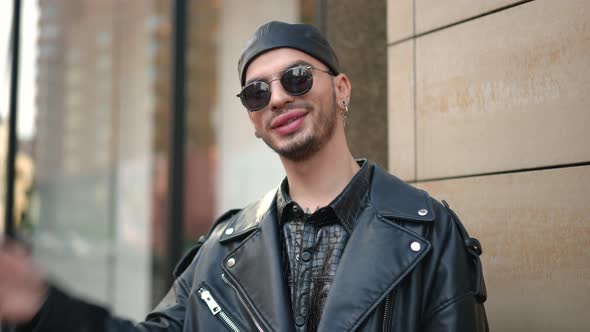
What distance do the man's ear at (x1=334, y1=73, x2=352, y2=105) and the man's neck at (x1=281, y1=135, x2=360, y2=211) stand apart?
8.7 inches

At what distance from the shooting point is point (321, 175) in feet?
9.93

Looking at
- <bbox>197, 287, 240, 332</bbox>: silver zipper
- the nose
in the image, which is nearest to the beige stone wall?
the nose

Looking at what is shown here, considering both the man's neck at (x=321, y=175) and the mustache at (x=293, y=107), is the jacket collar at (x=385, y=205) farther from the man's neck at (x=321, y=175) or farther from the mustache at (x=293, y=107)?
the mustache at (x=293, y=107)

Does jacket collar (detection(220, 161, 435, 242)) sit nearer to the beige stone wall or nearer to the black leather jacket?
the black leather jacket

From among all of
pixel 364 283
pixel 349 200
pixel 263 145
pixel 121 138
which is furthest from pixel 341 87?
pixel 121 138

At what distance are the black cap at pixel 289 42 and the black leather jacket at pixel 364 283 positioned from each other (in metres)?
0.55

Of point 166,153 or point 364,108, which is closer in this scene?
point 364,108

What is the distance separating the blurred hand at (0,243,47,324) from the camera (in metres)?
2.54

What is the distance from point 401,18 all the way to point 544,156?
1.27 m

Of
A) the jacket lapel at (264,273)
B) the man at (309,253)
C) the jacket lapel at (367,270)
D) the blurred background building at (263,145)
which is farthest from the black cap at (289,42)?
the blurred background building at (263,145)

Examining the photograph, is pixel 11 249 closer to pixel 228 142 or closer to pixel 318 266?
pixel 318 266

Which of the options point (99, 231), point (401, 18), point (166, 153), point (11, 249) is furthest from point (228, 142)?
point (11, 249)

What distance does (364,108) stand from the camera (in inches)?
185

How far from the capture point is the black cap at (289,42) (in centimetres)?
308
